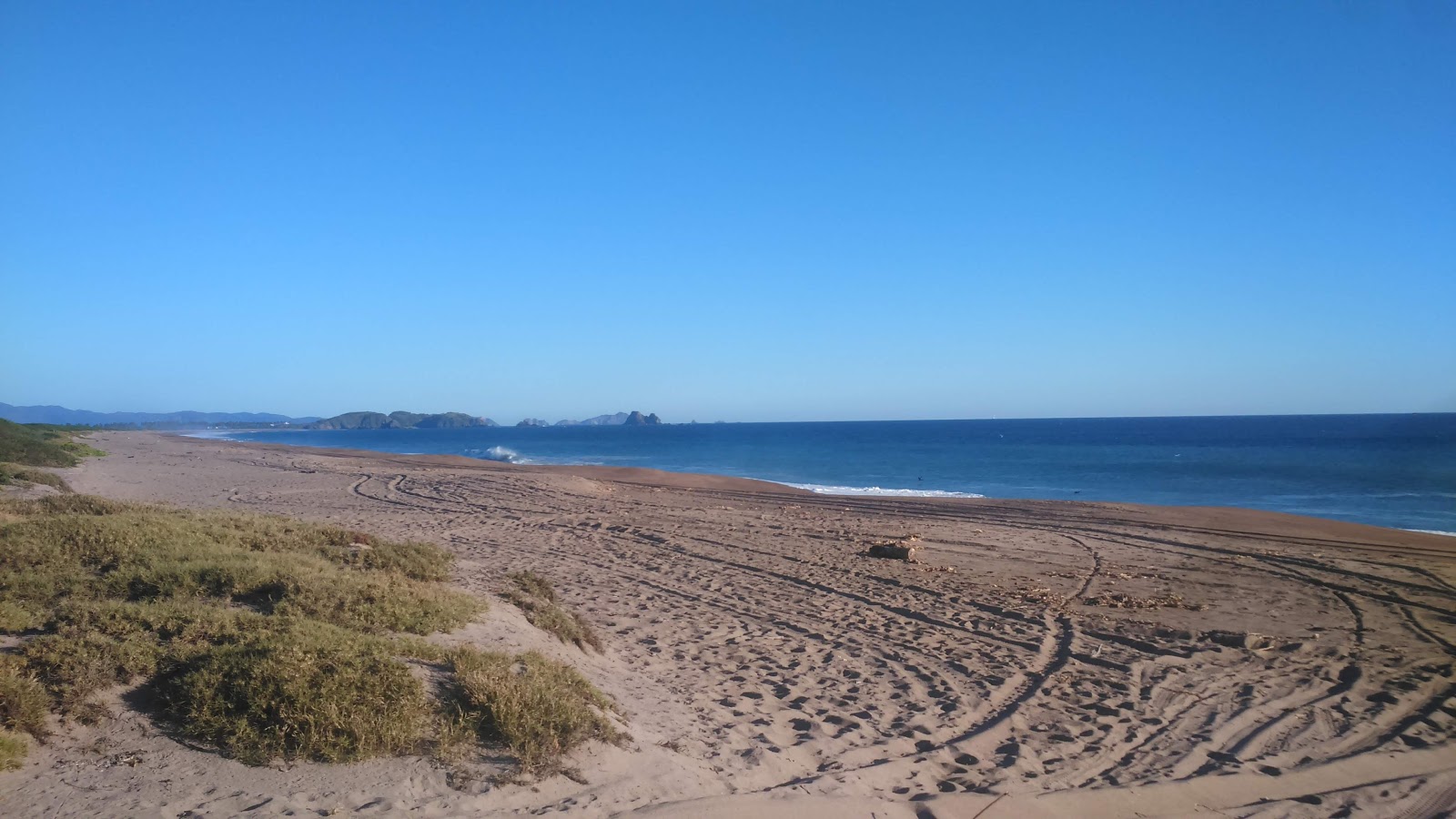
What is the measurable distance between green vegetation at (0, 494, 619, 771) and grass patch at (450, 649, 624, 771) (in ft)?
0.04

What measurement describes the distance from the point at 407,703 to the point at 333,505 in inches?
767

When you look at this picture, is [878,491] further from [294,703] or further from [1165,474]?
[294,703]

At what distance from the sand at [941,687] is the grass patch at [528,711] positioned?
0.22 m

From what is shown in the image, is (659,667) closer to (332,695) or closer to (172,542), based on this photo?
(332,695)

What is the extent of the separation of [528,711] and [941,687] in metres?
4.44

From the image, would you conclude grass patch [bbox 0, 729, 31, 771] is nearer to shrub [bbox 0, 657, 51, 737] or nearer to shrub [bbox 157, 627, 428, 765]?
shrub [bbox 0, 657, 51, 737]

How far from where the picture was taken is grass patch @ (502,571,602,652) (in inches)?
336

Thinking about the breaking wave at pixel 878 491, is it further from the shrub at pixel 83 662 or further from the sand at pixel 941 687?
the shrub at pixel 83 662

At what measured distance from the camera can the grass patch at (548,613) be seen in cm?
855

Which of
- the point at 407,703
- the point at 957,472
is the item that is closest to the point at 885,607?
the point at 407,703

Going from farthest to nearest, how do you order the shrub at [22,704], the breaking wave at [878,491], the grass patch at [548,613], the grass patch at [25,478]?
the breaking wave at [878,491] < the grass patch at [25,478] < the grass patch at [548,613] < the shrub at [22,704]

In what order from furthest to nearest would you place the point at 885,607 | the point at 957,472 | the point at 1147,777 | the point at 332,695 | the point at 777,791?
the point at 957,472
the point at 885,607
the point at 1147,777
the point at 777,791
the point at 332,695

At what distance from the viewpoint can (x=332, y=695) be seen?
4.91 meters

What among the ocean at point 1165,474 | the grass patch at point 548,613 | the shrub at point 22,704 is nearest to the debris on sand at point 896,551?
the grass patch at point 548,613
